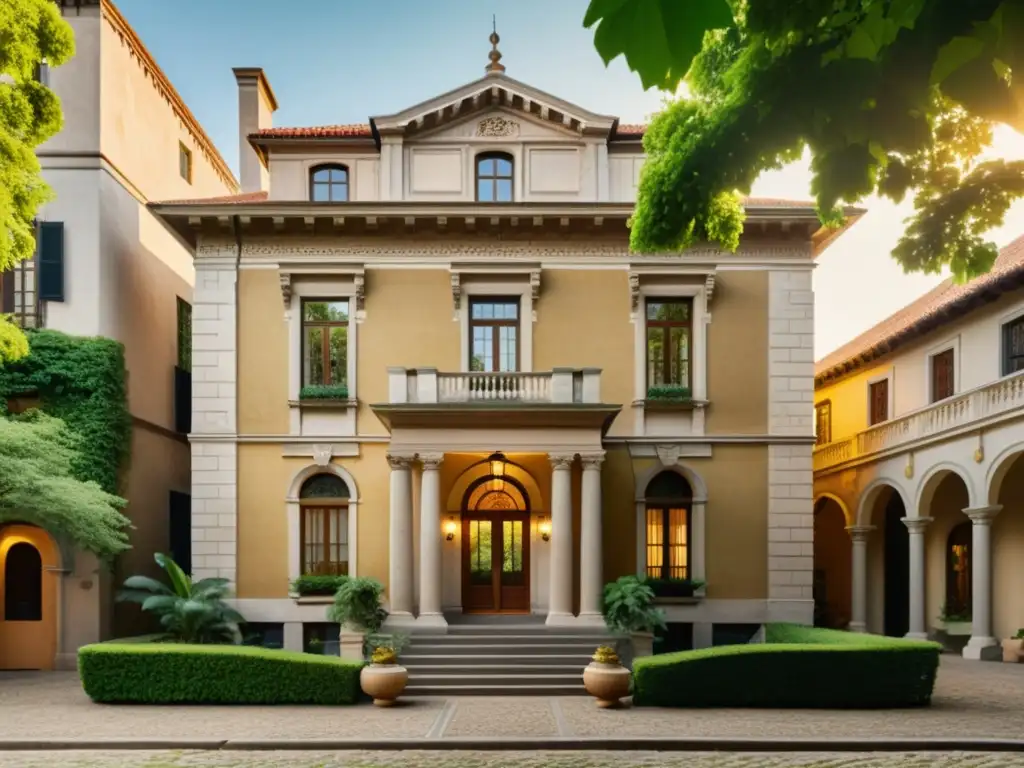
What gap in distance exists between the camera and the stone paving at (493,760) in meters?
11.6

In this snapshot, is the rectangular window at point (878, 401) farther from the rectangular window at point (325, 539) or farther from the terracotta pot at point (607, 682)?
the rectangular window at point (325, 539)

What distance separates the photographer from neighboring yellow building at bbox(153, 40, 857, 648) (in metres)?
21.5

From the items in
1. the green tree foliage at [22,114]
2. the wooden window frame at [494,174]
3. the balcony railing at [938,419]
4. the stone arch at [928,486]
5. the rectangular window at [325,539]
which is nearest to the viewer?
the green tree foliage at [22,114]

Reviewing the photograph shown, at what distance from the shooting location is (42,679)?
19.0 meters

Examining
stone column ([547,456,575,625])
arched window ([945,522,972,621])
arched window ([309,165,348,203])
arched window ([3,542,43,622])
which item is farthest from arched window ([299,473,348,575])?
arched window ([945,522,972,621])

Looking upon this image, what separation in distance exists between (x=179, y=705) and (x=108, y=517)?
4.64 m

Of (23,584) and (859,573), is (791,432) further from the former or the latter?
(23,584)

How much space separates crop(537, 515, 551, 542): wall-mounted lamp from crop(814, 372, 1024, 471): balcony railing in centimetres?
1035

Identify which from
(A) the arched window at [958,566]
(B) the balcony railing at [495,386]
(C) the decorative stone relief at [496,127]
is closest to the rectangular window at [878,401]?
(A) the arched window at [958,566]

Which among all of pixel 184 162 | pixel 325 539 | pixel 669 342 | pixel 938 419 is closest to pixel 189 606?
pixel 325 539

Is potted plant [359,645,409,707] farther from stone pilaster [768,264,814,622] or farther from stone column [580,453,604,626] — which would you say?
→ stone pilaster [768,264,814,622]

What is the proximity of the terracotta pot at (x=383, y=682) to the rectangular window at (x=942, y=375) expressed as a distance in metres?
16.8

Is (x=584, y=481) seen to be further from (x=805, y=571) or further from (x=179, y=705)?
(x=179, y=705)

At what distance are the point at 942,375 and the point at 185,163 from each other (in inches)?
875
